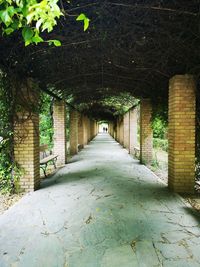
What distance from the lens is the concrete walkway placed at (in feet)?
8.25

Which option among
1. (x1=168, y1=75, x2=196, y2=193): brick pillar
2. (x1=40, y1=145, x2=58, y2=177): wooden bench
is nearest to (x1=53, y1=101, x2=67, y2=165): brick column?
(x1=40, y1=145, x2=58, y2=177): wooden bench

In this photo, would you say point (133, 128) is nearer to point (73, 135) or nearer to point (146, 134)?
point (73, 135)

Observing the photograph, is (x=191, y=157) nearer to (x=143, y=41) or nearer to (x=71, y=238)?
(x=143, y=41)

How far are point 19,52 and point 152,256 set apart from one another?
4.14 meters

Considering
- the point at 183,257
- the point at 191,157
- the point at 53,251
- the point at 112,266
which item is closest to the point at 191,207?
the point at 191,157

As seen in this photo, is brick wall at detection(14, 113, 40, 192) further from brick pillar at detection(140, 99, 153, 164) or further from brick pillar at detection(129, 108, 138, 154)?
brick pillar at detection(129, 108, 138, 154)

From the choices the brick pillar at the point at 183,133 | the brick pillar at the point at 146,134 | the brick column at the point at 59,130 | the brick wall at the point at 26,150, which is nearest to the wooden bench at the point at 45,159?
the brick column at the point at 59,130

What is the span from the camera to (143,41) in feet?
13.5

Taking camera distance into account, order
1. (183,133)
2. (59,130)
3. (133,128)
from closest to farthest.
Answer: (183,133), (59,130), (133,128)

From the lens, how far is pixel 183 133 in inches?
198

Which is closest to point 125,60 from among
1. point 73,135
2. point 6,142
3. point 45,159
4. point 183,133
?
point 183,133

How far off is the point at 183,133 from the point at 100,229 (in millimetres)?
2990

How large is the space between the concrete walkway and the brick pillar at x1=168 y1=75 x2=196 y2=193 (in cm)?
49

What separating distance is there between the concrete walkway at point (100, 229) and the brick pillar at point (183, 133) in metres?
0.49
